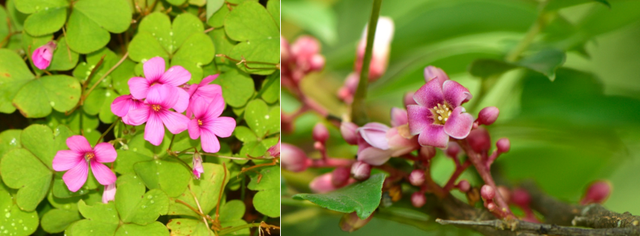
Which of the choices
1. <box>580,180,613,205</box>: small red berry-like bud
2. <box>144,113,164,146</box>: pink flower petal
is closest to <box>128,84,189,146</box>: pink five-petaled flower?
<box>144,113,164,146</box>: pink flower petal

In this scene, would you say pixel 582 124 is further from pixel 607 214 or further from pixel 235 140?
pixel 235 140

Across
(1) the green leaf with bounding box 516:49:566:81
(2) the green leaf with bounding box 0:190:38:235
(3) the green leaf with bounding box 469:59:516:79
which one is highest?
(1) the green leaf with bounding box 516:49:566:81

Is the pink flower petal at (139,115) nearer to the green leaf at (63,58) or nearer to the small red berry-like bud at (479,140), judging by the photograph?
the green leaf at (63,58)

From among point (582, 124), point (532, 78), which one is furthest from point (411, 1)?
point (582, 124)

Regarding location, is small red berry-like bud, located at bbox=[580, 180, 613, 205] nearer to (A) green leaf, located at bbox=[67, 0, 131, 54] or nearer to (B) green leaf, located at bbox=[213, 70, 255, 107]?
(B) green leaf, located at bbox=[213, 70, 255, 107]

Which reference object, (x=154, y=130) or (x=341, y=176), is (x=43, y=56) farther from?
(x=341, y=176)

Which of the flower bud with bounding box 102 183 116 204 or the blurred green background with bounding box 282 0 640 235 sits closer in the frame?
the flower bud with bounding box 102 183 116 204

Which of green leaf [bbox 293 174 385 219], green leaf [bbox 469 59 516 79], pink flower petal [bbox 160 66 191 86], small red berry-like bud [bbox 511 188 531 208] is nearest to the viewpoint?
green leaf [bbox 293 174 385 219]

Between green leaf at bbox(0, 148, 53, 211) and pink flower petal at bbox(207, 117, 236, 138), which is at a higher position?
pink flower petal at bbox(207, 117, 236, 138)
